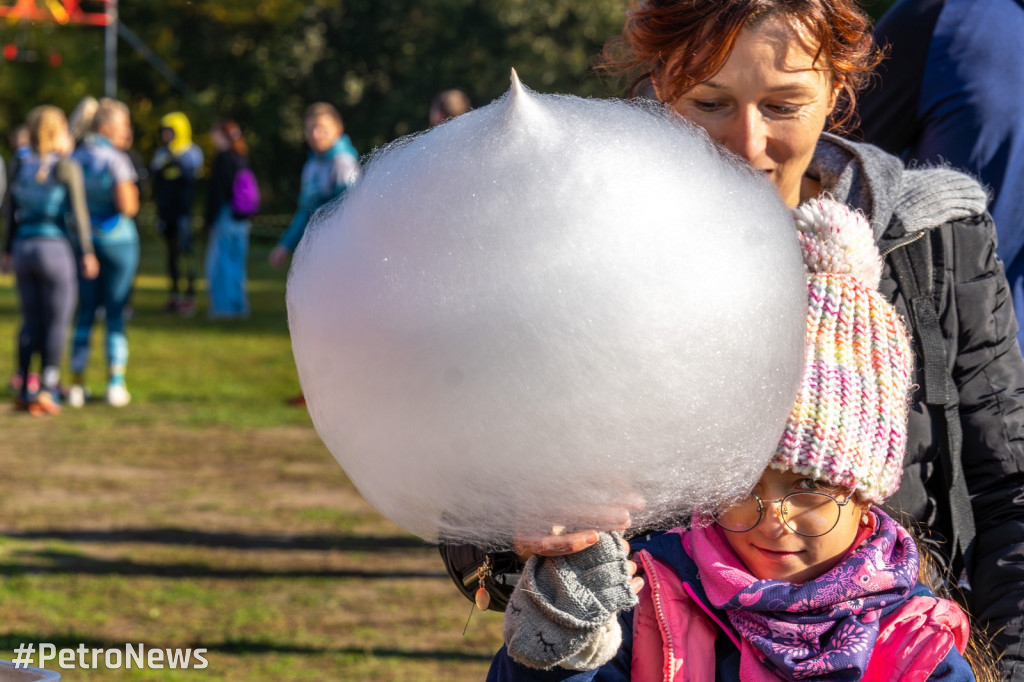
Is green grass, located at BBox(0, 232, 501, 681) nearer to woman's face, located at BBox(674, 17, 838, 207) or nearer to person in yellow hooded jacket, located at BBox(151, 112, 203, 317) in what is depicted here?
woman's face, located at BBox(674, 17, 838, 207)

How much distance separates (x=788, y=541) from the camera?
186 centimetres

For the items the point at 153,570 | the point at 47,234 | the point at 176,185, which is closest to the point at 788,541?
the point at 153,570

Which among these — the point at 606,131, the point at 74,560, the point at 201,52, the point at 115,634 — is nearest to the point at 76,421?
the point at 74,560

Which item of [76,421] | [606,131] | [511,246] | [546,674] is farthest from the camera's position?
[76,421]

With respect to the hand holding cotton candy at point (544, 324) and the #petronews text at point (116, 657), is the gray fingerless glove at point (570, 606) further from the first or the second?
the #petronews text at point (116, 657)

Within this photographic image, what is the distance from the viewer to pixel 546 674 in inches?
66.9

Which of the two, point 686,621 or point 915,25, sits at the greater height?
point 915,25

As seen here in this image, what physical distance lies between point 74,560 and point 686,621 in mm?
4638

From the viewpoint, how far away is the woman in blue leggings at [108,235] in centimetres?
913

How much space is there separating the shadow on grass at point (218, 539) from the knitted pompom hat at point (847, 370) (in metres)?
4.59

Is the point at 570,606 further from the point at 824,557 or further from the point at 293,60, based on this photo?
the point at 293,60

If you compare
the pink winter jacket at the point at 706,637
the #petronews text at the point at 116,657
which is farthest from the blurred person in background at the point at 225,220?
the pink winter jacket at the point at 706,637

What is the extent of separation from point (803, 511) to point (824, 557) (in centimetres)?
9

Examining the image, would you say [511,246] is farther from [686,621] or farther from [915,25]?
[915,25]
